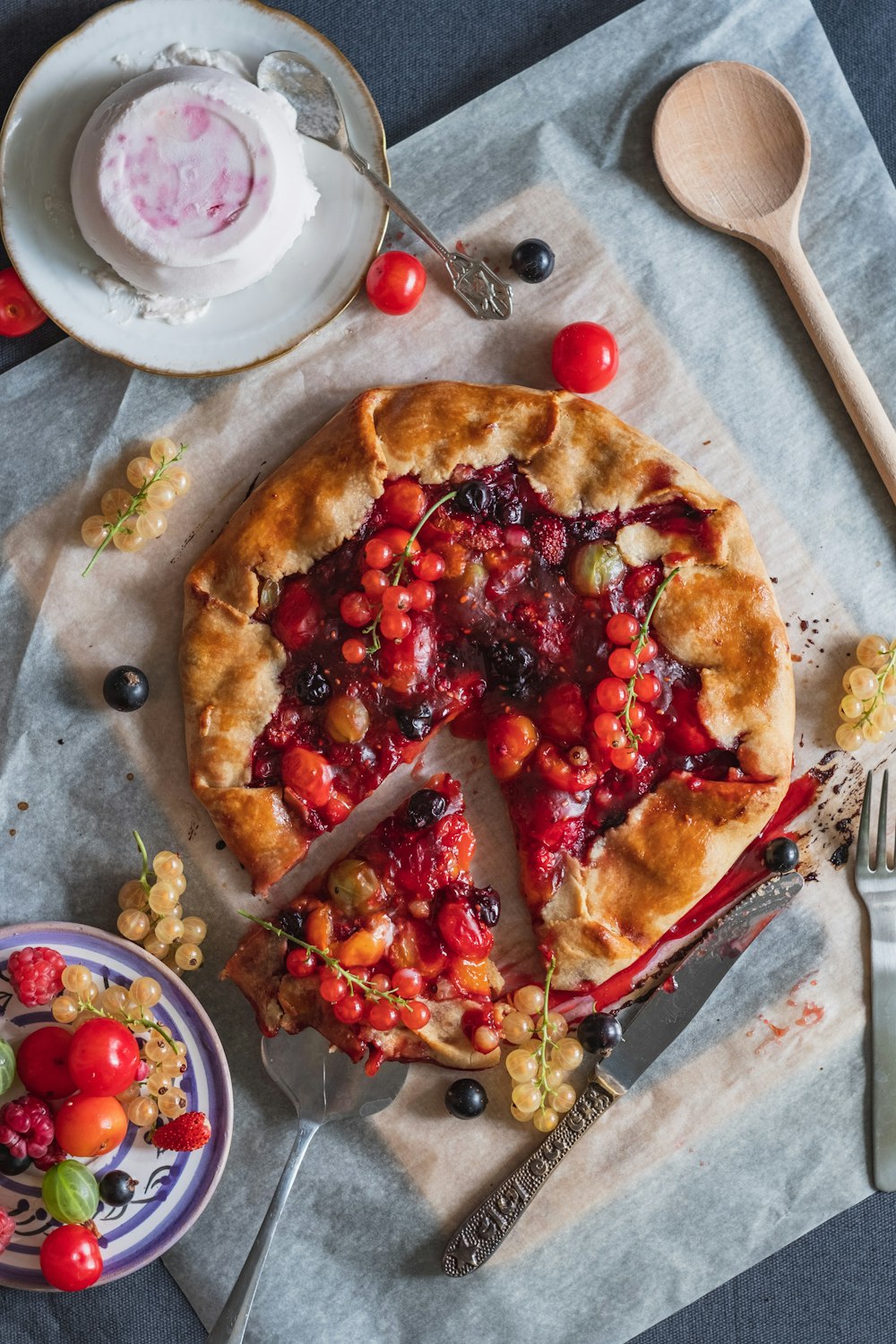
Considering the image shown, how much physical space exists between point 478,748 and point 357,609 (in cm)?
56

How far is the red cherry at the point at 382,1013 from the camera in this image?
9.30 feet

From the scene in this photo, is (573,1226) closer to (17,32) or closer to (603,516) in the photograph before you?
(603,516)

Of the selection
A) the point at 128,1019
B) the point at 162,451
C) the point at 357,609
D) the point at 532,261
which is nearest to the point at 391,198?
the point at 532,261

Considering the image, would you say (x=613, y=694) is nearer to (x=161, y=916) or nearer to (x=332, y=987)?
(x=332, y=987)

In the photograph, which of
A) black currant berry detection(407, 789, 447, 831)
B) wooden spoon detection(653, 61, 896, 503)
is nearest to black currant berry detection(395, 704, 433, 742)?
black currant berry detection(407, 789, 447, 831)

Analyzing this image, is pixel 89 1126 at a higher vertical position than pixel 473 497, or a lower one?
lower

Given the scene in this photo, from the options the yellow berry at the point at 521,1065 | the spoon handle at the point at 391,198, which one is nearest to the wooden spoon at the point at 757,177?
the spoon handle at the point at 391,198

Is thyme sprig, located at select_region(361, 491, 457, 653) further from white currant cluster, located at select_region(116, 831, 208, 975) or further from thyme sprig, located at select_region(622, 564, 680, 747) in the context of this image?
white currant cluster, located at select_region(116, 831, 208, 975)

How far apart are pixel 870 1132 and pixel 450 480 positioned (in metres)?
2.22

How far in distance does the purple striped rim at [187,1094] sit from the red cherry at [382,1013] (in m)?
0.44

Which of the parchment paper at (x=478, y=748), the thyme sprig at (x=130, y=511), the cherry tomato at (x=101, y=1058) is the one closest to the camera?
the cherry tomato at (x=101, y=1058)

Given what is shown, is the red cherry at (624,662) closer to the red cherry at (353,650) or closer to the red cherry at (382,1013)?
the red cherry at (353,650)

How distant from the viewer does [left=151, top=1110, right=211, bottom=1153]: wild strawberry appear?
2.79m

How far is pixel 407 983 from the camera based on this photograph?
2830 millimetres
